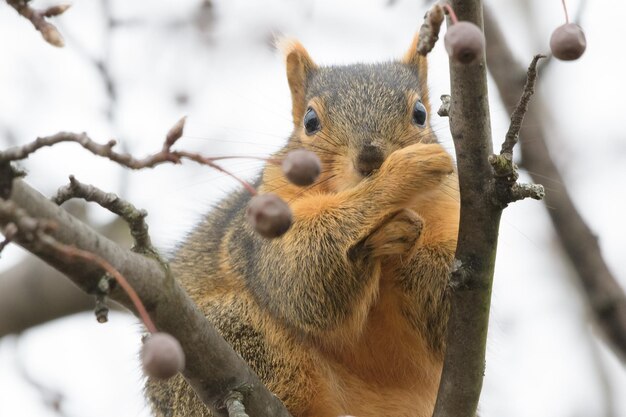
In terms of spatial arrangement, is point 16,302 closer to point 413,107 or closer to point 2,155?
point 413,107

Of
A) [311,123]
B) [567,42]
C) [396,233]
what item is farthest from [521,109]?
[311,123]

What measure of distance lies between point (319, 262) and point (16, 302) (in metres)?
1.60

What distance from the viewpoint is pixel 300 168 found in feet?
6.87

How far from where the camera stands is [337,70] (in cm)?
446

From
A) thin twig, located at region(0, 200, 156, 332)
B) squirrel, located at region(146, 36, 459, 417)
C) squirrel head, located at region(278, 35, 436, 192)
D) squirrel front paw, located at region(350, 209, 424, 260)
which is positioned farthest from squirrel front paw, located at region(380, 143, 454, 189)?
thin twig, located at region(0, 200, 156, 332)

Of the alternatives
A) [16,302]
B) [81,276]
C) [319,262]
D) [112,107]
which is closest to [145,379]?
[16,302]

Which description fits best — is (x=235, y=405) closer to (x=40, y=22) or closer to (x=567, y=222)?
(x=40, y=22)

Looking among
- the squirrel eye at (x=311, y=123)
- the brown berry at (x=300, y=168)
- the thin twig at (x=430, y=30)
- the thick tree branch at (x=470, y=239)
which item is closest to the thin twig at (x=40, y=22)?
the brown berry at (x=300, y=168)

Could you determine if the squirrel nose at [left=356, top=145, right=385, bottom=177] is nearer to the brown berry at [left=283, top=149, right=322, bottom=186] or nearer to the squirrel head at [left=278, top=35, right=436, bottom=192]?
the squirrel head at [left=278, top=35, right=436, bottom=192]

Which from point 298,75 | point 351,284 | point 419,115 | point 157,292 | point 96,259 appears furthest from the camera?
point 298,75

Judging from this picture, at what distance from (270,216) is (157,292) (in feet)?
1.64

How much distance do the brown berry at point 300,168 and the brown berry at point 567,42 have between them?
57 cm

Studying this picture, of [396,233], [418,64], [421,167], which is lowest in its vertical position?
[396,233]

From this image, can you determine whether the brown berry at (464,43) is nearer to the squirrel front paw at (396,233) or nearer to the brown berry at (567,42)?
the brown berry at (567,42)
